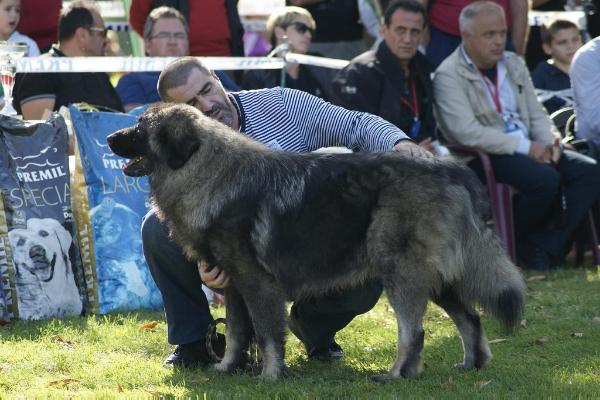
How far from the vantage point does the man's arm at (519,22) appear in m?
9.67

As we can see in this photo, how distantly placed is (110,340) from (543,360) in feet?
8.09

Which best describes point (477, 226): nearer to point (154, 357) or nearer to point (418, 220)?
point (418, 220)

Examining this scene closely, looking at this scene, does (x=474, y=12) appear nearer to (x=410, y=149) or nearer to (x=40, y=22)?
(x=410, y=149)

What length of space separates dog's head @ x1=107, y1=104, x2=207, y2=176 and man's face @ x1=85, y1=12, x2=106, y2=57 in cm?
373

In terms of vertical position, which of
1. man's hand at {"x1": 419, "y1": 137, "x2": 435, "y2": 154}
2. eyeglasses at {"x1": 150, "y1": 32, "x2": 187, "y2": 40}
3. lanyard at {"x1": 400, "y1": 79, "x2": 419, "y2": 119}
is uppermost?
eyeglasses at {"x1": 150, "y1": 32, "x2": 187, "y2": 40}

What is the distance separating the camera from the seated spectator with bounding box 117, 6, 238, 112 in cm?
808

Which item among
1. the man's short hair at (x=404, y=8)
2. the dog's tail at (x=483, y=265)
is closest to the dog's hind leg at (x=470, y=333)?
the dog's tail at (x=483, y=265)

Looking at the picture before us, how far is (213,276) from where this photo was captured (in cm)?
480

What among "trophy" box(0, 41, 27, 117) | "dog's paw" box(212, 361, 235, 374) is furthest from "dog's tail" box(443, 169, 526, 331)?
"trophy" box(0, 41, 27, 117)

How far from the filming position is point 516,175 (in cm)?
792

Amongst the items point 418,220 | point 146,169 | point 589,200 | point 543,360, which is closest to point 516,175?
point 589,200

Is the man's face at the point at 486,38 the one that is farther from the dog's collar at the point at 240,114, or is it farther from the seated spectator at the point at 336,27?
the dog's collar at the point at 240,114

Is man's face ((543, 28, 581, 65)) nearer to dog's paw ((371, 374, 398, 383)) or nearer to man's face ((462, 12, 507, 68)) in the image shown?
man's face ((462, 12, 507, 68))

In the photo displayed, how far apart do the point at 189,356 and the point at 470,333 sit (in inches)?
58.4
